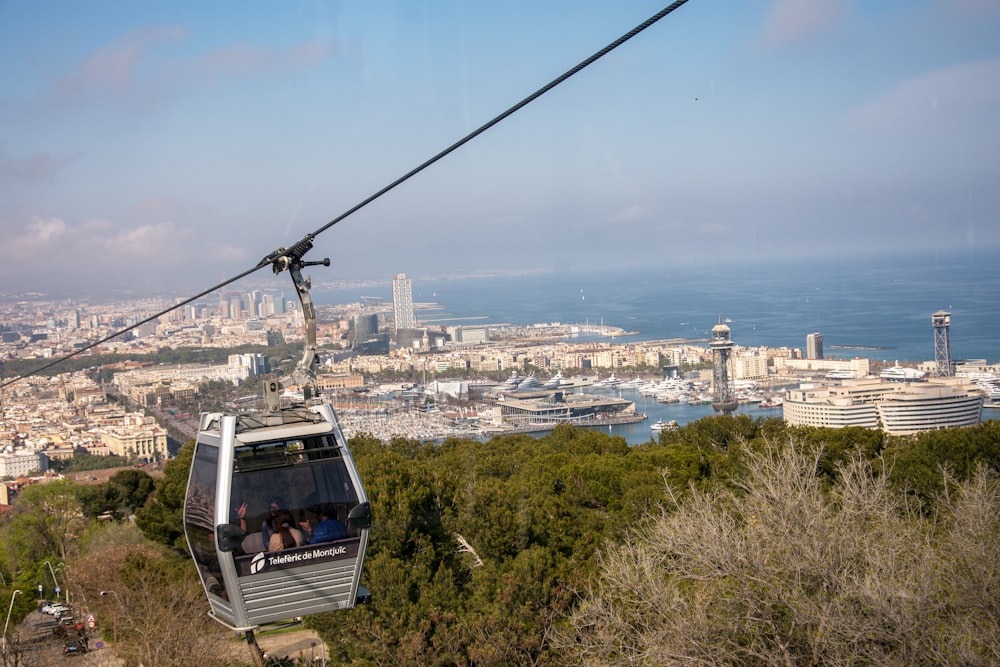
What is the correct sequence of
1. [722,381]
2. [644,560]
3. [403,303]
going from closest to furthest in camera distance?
[644,560]
[722,381]
[403,303]

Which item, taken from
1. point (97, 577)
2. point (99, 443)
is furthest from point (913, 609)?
point (99, 443)

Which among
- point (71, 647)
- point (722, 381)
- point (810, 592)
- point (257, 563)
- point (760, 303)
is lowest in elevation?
point (71, 647)

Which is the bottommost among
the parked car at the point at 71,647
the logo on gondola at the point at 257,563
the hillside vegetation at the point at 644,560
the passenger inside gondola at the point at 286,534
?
the parked car at the point at 71,647

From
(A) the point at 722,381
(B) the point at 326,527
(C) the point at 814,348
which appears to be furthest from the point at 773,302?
(B) the point at 326,527

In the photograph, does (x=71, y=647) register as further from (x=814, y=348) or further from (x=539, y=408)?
(x=814, y=348)

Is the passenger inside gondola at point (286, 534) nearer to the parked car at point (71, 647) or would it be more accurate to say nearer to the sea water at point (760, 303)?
the parked car at point (71, 647)

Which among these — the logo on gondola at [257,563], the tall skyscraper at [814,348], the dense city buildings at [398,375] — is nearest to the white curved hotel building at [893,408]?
the dense city buildings at [398,375]

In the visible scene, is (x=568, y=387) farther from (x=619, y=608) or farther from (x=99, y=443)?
(x=619, y=608)
